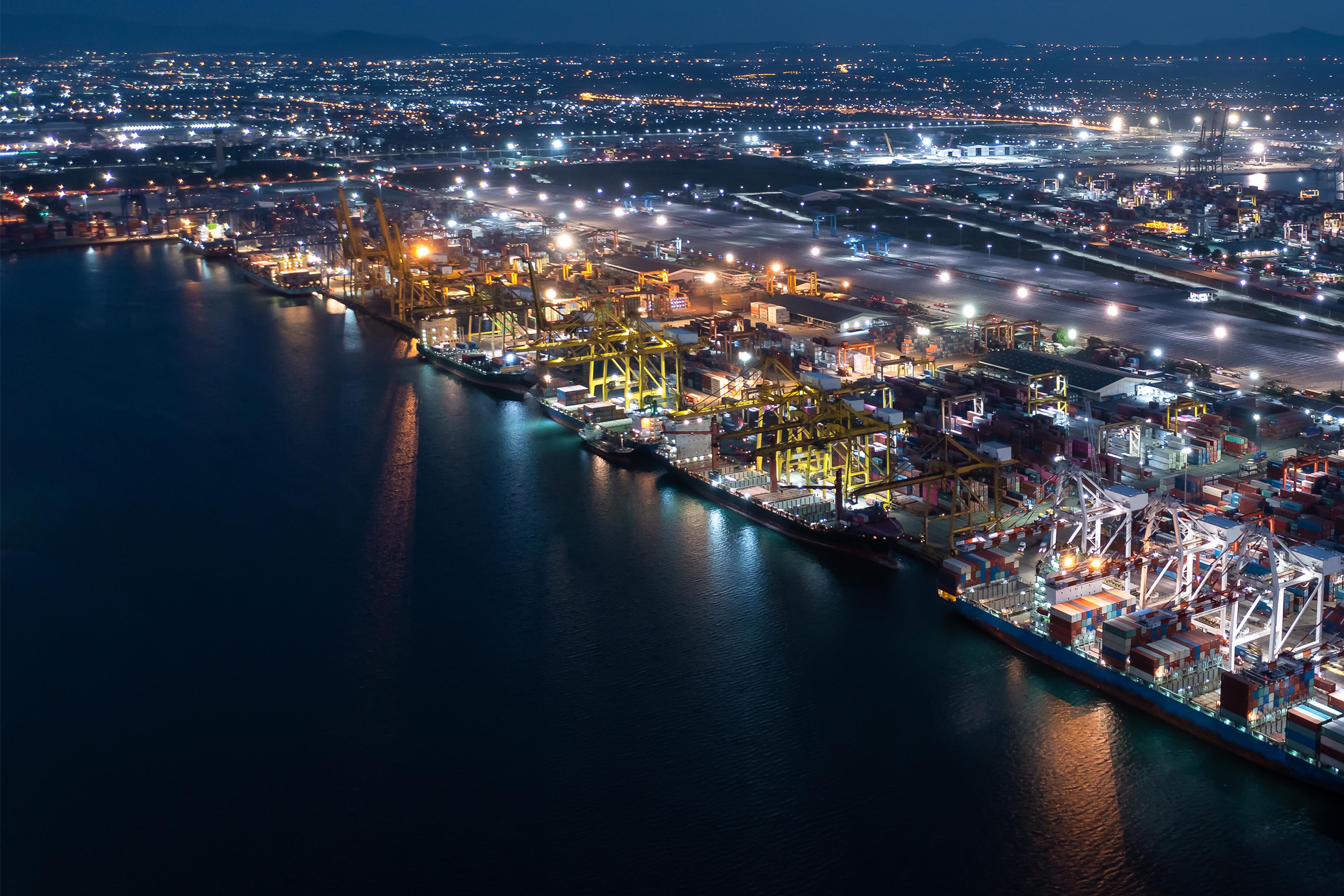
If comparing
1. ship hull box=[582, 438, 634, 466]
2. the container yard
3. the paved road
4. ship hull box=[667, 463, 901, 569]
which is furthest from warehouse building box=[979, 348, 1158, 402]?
ship hull box=[582, 438, 634, 466]

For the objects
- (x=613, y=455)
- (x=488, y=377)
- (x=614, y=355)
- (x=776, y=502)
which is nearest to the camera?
(x=776, y=502)

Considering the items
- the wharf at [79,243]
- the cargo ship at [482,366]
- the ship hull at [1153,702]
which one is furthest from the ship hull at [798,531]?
the wharf at [79,243]

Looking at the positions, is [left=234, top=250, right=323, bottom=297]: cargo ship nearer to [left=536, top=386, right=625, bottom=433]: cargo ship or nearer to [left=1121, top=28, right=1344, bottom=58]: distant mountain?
[left=536, top=386, right=625, bottom=433]: cargo ship

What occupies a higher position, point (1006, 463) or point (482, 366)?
point (1006, 463)

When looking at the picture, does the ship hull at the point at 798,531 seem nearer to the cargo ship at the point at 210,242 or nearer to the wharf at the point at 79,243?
the cargo ship at the point at 210,242

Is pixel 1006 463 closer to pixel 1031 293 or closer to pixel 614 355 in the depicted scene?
pixel 614 355

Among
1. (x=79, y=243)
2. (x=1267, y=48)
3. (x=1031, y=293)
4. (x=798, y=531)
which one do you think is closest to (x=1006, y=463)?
(x=798, y=531)
